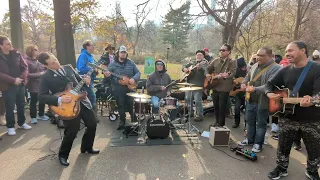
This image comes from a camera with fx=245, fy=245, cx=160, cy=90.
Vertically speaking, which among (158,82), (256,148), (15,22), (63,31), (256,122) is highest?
(15,22)

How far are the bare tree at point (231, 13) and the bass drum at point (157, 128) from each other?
7.22 metres

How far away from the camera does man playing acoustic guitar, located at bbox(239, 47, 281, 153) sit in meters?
4.39

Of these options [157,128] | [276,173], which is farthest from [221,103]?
[276,173]

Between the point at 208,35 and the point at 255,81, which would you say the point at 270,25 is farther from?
the point at 255,81

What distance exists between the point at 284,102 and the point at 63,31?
6.89 meters

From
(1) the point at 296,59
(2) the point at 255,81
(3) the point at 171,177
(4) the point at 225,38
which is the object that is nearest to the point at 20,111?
(3) the point at 171,177

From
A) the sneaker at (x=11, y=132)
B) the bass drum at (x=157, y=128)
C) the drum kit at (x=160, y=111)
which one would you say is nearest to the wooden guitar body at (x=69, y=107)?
the drum kit at (x=160, y=111)

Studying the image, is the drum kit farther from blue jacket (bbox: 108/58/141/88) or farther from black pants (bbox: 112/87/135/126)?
blue jacket (bbox: 108/58/141/88)

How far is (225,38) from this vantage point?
11320 millimetres

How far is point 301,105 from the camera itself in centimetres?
307

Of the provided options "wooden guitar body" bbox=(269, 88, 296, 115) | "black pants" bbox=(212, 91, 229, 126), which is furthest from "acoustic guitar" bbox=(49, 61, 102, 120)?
"black pants" bbox=(212, 91, 229, 126)

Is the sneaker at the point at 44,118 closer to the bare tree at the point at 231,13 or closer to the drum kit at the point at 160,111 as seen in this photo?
the drum kit at the point at 160,111

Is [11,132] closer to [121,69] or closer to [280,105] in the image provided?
[121,69]

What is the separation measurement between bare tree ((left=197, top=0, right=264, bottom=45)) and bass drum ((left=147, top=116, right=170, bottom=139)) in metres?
7.22
